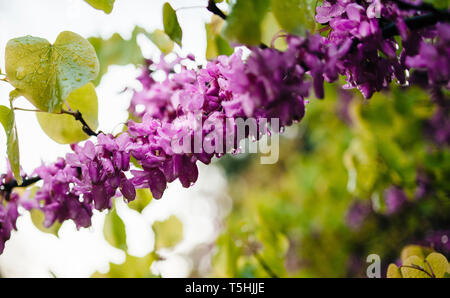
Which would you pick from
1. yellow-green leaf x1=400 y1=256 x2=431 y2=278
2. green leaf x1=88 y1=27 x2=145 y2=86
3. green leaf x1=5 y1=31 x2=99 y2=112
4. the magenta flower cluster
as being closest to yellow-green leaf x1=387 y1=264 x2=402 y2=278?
yellow-green leaf x1=400 y1=256 x2=431 y2=278

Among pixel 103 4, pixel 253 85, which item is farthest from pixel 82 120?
pixel 253 85

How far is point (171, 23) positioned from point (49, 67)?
0.18 metres

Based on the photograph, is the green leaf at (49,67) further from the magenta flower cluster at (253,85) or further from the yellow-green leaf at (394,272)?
the yellow-green leaf at (394,272)

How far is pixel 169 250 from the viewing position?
0.95m

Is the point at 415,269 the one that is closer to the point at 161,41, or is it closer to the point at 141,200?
the point at 141,200

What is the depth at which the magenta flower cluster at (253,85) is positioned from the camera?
36 cm

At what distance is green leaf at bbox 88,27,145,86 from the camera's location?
0.88m

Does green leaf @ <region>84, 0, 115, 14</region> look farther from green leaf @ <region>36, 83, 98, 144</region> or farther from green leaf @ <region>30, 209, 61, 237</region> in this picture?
green leaf @ <region>30, 209, 61, 237</region>

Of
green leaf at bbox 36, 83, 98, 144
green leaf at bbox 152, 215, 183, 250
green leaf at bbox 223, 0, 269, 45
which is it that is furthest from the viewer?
green leaf at bbox 152, 215, 183, 250

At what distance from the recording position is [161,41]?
0.83 meters

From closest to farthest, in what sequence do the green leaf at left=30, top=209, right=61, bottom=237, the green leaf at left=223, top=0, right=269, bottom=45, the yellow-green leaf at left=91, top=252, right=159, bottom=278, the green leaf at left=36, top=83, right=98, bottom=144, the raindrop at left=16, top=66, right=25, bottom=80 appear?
the green leaf at left=223, top=0, right=269, bottom=45 → the raindrop at left=16, top=66, right=25, bottom=80 → the green leaf at left=36, top=83, right=98, bottom=144 → the green leaf at left=30, top=209, right=61, bottom=237 → the yellow-green leaf at left=91, top=252, right=159, bottom=278

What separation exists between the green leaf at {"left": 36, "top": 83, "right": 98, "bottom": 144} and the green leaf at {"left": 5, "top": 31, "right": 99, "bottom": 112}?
98 millimetres
